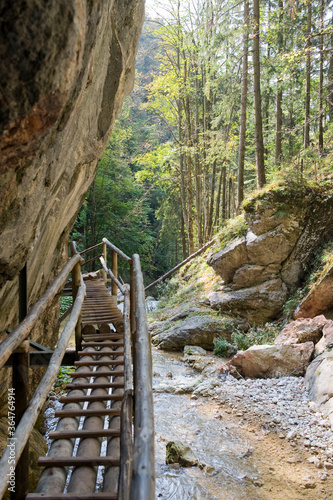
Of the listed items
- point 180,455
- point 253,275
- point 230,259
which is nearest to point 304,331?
point 253,275

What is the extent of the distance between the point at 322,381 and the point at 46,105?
6.30 metres

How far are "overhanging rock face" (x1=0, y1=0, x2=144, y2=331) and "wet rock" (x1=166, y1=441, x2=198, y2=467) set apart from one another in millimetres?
2809

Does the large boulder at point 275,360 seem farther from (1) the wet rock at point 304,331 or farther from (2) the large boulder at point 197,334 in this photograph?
(2) the large boulder at point 197,334

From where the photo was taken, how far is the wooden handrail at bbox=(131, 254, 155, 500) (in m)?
1.37

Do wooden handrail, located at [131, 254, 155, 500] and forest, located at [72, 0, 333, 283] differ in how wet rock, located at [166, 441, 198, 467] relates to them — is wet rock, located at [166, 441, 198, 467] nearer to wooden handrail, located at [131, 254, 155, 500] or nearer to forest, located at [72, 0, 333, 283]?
wooden handrail, located at [131, 254, 155, 500]

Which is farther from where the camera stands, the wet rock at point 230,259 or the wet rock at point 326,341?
the wet rock at point 230,259

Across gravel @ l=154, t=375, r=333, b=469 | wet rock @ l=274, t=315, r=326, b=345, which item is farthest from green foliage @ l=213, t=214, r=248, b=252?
gravel @ l=154, t=375, r=333, b=469

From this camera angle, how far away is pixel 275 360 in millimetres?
7617

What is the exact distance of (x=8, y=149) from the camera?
189 centimetres

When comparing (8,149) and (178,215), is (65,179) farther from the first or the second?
(178,215)

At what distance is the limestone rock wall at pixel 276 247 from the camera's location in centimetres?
1031

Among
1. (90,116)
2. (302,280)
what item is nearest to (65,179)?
(90,116)

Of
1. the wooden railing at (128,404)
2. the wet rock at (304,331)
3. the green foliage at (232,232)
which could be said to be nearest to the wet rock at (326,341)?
the wet rock at (304,331)

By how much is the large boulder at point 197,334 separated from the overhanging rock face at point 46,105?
5.37 meters
